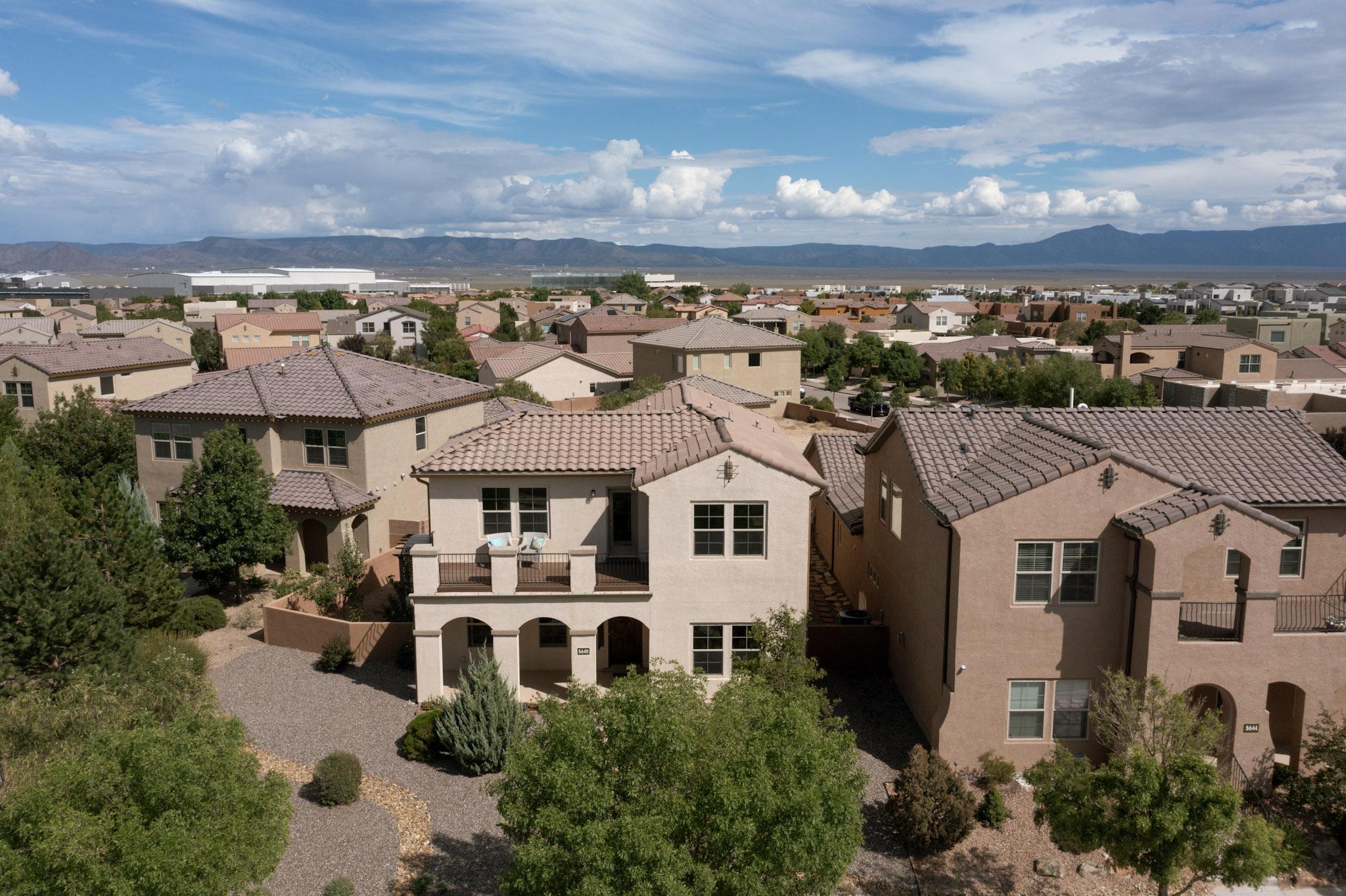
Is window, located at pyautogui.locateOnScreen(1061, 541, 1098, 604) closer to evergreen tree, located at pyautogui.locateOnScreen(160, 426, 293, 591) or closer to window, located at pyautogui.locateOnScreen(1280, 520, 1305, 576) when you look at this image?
window, located at pyautogui.locateOnScreen(1280, 520, 1305, 576)

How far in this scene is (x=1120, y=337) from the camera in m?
76.4

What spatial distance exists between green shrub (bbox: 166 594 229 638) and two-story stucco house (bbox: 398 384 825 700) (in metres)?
8.41

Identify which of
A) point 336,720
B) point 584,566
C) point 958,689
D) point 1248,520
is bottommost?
point 336,720

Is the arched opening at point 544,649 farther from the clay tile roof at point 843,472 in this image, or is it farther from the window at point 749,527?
the clay tile roof at point 843,472

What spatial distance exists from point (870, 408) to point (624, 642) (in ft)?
182

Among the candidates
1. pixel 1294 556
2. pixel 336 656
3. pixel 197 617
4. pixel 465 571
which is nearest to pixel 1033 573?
pixel 1294 556

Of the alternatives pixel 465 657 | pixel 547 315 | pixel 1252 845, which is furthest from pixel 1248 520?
pixel 547 315

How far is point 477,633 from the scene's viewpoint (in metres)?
24.5

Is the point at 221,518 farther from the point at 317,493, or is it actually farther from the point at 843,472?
the point at 843,472

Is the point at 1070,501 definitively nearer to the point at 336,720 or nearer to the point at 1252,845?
the point at 1252,845

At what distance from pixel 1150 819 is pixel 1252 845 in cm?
141

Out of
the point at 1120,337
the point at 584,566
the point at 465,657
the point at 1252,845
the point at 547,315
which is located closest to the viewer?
the point at 1252,845

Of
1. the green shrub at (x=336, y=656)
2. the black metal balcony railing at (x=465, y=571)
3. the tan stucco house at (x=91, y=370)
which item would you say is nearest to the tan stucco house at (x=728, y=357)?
the tan stucco house at (x=91, y=370)

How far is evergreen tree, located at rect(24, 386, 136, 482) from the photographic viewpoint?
3894cm
